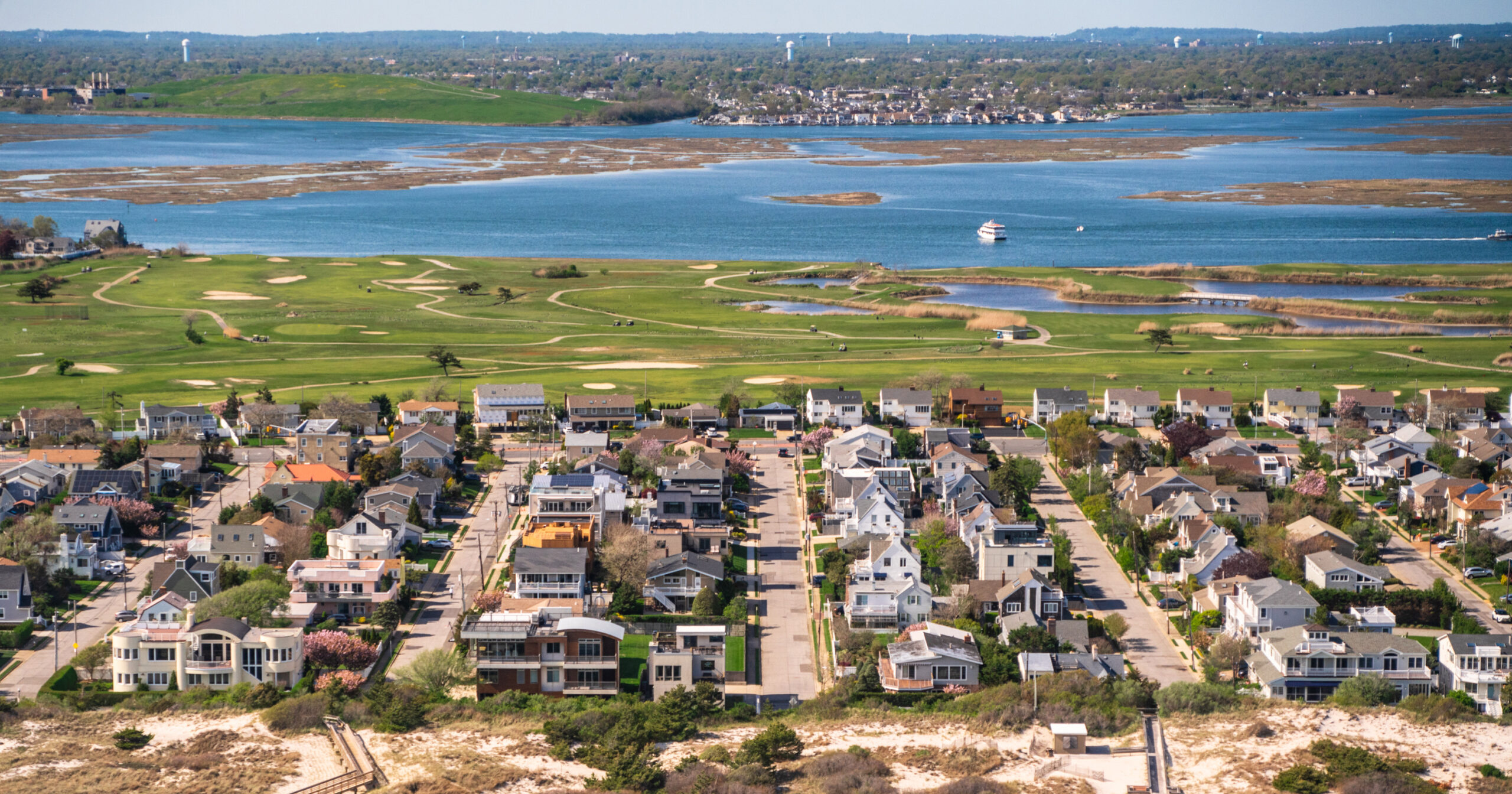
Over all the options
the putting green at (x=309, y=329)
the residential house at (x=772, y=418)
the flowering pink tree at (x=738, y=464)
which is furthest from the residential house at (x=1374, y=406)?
the putting green at (x=309, y=329)

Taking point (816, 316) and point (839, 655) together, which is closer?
point (839, 655)

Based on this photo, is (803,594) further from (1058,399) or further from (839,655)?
(1058,399)

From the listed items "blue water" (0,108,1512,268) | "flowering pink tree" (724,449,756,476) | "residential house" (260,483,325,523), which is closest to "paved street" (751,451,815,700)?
"flowering pink tree" (724,449,756,476)

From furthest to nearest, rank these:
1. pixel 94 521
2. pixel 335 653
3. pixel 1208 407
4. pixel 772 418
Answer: pixel 772 418 → pixel 1208 407 → pixel 94 521 → pixel 335 653

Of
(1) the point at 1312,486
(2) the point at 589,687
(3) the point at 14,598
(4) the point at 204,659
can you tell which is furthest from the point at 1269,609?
(3) the point at 14,598

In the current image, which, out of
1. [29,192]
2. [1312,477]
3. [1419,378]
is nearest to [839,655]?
[1312,477]

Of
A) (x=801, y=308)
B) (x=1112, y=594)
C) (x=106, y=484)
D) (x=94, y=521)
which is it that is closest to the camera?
(x=1112, y=594)

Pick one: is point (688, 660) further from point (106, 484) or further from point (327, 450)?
point (327, 450)

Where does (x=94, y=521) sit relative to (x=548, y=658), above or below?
above
